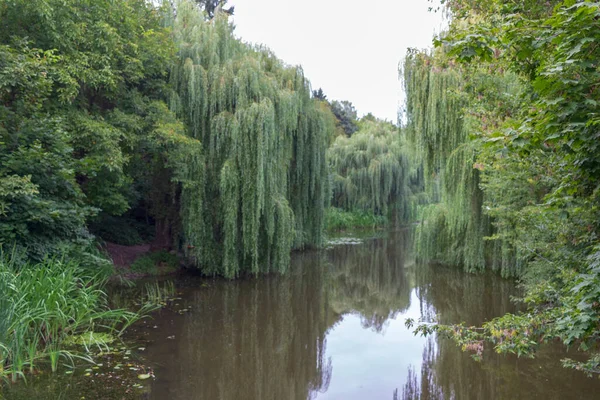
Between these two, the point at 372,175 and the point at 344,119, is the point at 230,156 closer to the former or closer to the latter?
the point at 372,175

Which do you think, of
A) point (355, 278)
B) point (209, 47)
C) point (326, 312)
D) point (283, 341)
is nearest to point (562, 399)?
point (283, 341)

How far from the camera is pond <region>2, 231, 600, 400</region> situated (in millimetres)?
5223

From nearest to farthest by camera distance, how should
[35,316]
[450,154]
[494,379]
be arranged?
[35,316], [494,379], [450,154]

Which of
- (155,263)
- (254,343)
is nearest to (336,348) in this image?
(254,343)

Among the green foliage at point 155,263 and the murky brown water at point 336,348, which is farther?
the green foliage at point 155,263

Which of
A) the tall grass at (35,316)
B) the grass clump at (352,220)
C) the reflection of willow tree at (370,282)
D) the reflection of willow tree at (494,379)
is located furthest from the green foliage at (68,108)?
the grass clump at (352,220)

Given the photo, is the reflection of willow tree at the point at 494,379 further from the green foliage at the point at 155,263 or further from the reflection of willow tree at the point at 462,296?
the green foliage at the point at 155,263

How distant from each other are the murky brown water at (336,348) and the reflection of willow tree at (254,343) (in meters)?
0.02

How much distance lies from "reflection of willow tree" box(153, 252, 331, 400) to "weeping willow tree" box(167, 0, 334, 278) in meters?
0.84

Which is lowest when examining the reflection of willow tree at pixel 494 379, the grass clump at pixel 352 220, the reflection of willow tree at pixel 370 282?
the reflection of willow tree at pixel 494 379

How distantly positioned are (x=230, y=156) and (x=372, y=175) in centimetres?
1270

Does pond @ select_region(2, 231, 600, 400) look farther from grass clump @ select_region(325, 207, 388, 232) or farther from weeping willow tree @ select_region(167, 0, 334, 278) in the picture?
grass clump @ select_region(325, 207, 388, 232)

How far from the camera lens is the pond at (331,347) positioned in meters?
5.22

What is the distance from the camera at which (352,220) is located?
73.3ft
